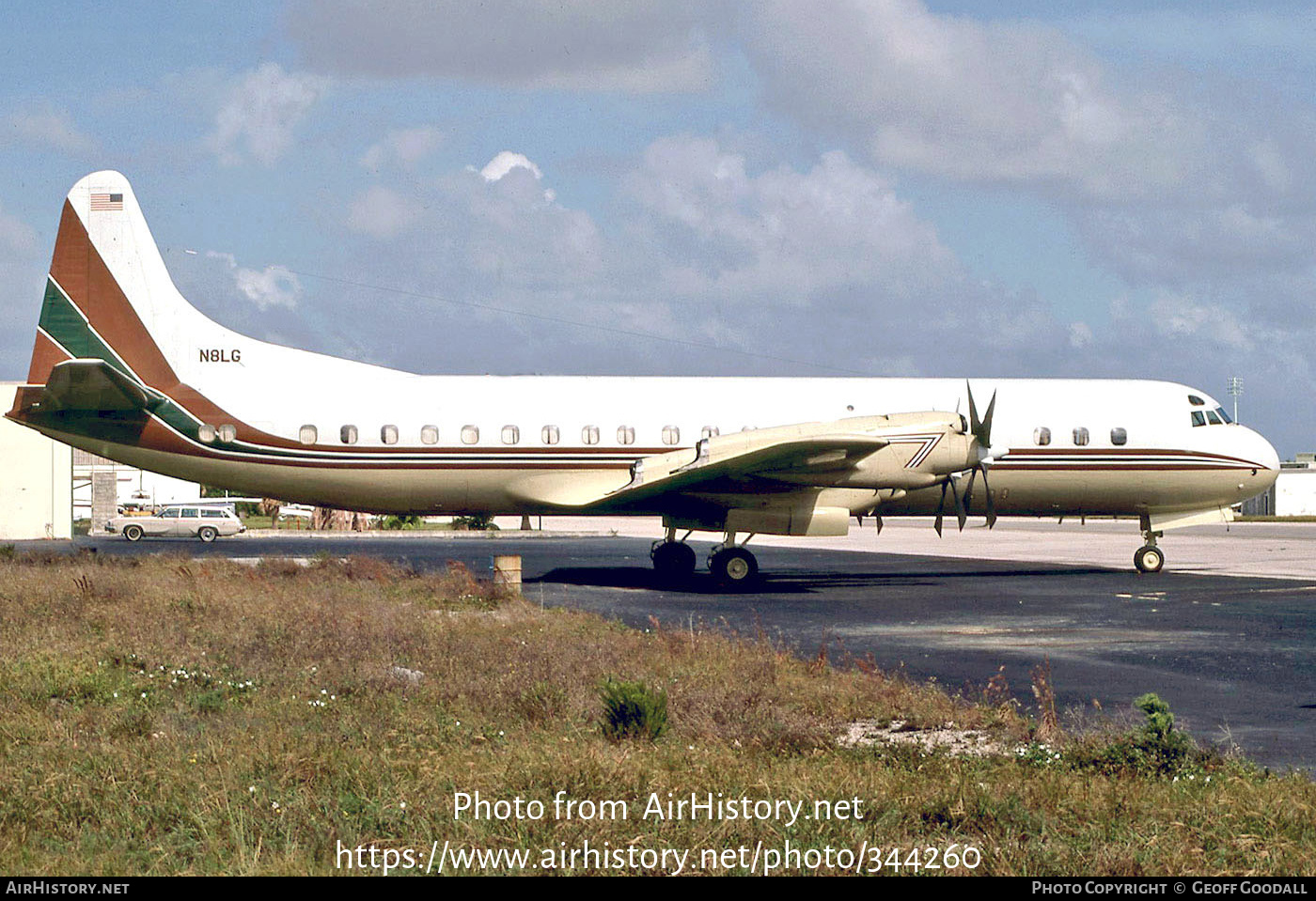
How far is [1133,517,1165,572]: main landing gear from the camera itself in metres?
31.2

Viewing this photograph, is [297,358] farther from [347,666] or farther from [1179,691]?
[1179,691]

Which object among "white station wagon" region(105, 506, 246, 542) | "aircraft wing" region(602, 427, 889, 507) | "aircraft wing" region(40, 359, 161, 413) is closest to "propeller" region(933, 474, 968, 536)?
"aircraft wing" region(602, 427, 889, 507)

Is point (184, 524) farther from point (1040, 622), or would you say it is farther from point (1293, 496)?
point (1293, 496)

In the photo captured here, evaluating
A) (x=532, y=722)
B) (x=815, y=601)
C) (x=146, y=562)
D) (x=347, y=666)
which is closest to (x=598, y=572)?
(x=815, y=601)

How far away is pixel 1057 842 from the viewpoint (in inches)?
293

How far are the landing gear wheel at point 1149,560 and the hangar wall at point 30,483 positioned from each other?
143 feet

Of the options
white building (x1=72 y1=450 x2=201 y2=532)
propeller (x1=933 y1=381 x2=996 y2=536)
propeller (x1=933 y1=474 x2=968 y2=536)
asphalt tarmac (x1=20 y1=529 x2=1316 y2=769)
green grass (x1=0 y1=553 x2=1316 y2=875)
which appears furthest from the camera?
white building (x1=72 y1=450 x2=201 y2=532)

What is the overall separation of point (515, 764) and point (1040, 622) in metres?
13.8

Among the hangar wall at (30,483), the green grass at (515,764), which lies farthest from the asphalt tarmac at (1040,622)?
the hangar wall at (30,483)

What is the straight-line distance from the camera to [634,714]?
10.3 metres

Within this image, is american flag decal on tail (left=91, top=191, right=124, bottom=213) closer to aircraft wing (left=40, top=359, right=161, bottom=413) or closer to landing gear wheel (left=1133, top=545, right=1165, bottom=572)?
aircraft wing (left=40, top=359, right=161, bottom=413)

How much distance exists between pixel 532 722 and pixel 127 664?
221 inches

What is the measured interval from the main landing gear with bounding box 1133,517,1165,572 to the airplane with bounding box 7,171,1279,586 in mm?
5134

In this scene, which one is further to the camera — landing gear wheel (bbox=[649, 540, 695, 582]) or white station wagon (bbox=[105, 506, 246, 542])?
white station wagon (bbox=[105, 506, 246, 542])
